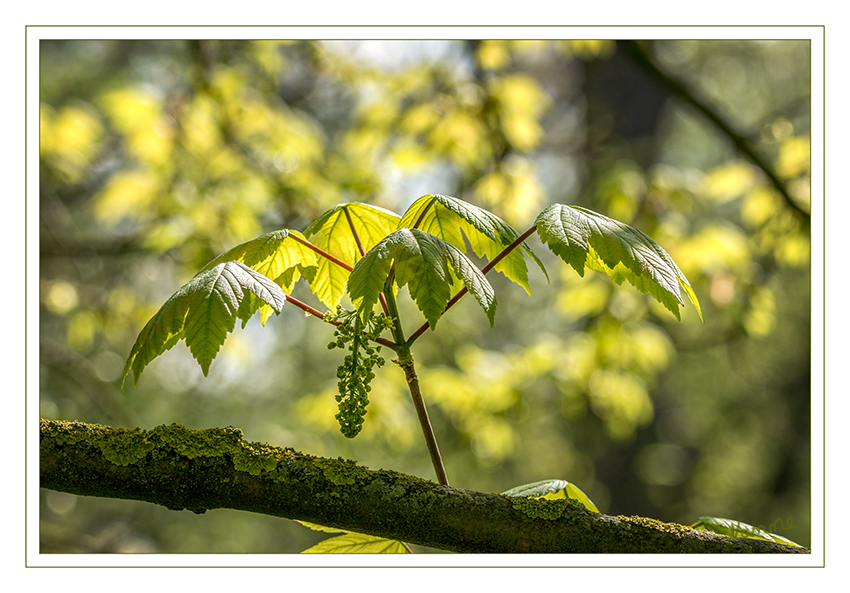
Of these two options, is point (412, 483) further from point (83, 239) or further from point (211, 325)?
point (83, 239)

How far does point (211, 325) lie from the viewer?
0.78 meters

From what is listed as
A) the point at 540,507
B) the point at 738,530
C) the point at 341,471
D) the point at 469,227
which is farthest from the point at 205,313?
the point at 738,530

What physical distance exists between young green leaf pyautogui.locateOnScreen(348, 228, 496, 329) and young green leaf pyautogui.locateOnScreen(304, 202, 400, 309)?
0.30 m

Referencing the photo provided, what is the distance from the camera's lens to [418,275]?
2.55 ft

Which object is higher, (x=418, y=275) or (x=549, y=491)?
(x=418, y=275)

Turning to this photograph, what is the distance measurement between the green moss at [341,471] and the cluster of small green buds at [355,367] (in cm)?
10

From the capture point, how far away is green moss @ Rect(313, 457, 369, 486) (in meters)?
0.89

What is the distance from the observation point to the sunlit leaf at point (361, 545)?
41.6 inches

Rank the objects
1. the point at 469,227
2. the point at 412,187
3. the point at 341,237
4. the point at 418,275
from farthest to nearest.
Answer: the point at 412,187 → the point at 341,237 → the point at 469,227 → the point at 418,275

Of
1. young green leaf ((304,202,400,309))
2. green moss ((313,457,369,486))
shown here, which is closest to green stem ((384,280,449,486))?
green moss ((313,457,369,486))

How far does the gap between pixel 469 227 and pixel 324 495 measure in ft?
1.69

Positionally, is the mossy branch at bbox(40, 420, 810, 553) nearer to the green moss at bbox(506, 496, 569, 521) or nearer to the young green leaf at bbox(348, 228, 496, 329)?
the green moss at bbox(506, 496, 569, 521)

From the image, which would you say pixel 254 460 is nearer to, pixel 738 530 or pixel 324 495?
pixel 324 495

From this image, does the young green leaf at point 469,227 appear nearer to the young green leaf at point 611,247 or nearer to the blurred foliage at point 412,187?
the young green leaf at point 611,247
